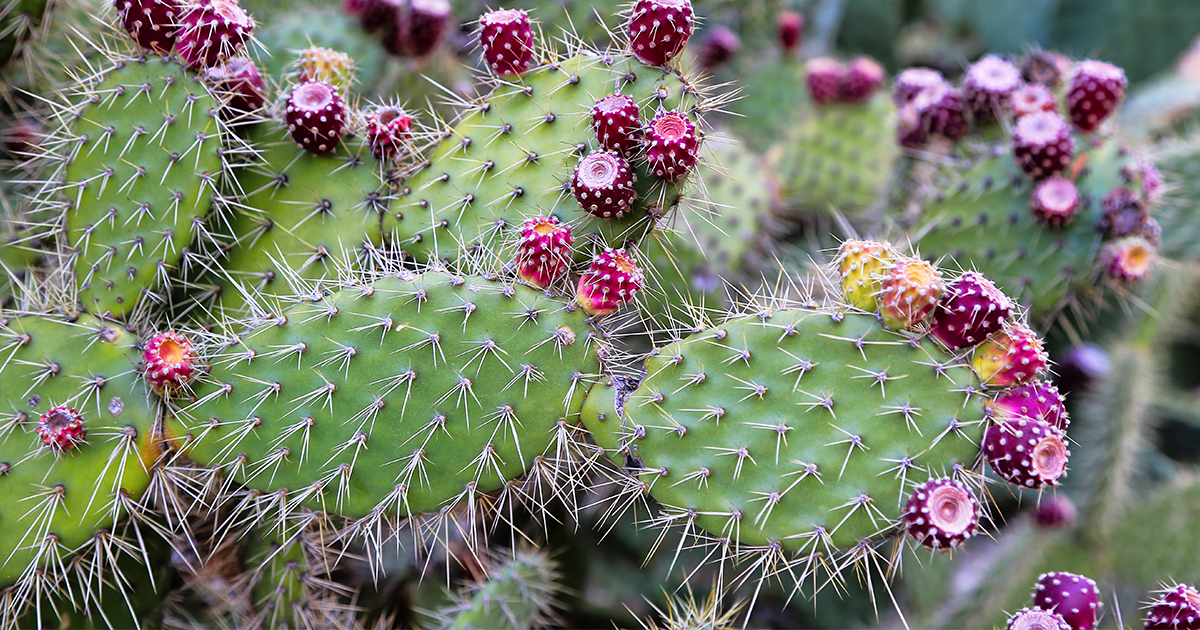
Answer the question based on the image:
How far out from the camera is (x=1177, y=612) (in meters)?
1.00

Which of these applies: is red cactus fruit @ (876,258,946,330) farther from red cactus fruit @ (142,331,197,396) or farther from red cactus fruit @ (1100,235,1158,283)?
red cactus fruit @ (142,331,197,396)

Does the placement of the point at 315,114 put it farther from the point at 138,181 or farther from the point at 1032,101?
the point at 1032,101

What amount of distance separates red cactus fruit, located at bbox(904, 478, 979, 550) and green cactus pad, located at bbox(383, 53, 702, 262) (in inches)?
20.3

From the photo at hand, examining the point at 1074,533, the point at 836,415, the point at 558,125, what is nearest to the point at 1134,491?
the point at 1074,533

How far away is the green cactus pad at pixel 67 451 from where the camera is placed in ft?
3.49

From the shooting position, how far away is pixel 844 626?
1820 millimetres

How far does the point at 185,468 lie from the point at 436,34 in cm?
101

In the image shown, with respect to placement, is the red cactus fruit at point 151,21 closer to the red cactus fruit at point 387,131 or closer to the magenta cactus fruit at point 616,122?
the red cactus fruit at point 387,131

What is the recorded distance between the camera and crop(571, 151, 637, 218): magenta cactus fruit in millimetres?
1065

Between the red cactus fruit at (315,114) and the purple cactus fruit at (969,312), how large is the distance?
93 cm

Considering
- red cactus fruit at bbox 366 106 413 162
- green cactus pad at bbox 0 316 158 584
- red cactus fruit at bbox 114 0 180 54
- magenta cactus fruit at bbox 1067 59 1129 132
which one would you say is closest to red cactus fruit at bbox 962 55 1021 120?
magenta cactus fruit at bbox 1067 59 1129 132

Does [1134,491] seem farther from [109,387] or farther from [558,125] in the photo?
[109,387]

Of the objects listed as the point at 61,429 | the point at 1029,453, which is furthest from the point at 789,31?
the point at 61,429

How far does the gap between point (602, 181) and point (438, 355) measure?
0.32 metres
